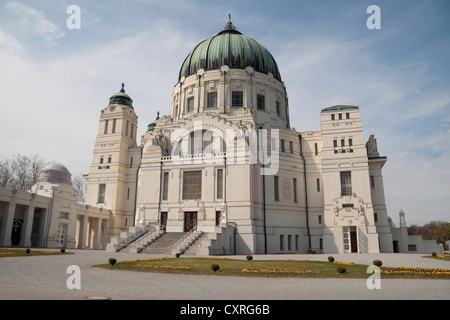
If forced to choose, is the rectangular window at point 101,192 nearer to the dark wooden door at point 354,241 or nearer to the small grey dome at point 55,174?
the small grey dome at point 55,174

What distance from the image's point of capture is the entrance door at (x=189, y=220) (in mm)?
43844

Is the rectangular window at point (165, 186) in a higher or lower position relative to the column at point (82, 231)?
higher

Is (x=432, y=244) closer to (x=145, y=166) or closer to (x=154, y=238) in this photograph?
(x=154, y=238)

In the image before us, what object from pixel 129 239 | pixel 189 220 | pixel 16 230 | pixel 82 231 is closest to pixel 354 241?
pixel 189 220

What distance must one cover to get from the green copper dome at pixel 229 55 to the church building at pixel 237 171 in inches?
8.4

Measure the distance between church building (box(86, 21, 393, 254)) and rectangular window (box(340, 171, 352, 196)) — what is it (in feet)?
0.46

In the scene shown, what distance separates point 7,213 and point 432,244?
55259 millimetres

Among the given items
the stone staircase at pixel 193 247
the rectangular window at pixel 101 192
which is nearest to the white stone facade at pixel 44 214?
the rectangular window at pixel 101 192

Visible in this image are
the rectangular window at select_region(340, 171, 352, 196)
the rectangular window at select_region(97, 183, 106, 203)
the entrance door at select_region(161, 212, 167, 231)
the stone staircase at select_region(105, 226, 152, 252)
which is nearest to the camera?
the stone staircase at select_region(105, 226, 152, 252)

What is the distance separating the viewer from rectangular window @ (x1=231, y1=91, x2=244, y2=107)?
55.5m

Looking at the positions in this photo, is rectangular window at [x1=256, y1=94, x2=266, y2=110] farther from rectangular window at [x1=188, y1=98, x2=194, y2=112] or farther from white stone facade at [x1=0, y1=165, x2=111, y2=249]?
white stone facade at [x1=0, y1=165, x2=111, y2=249]

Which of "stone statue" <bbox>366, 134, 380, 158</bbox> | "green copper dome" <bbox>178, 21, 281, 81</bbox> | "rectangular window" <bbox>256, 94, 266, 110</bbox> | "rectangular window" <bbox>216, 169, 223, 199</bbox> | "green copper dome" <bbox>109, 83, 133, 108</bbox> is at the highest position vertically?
"green copper dome" <bbox>178, 21, 281, 81</bbox>

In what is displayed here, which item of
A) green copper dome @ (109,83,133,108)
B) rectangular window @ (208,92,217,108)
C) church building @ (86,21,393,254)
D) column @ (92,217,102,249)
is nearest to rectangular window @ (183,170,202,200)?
church building @ (86,21,393,254)

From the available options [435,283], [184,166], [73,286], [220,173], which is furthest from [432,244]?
[73,286]
